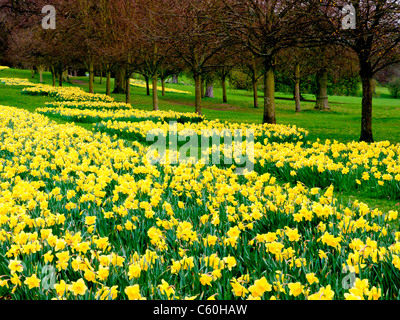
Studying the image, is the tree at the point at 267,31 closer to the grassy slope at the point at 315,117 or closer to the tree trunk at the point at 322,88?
the grassy slope at the point at 315,117

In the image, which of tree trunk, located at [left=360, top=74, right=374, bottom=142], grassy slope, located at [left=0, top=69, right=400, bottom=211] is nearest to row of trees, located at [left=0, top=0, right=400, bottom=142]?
tree trunk, located at [left=360, top=74, right=374, bottom=142]

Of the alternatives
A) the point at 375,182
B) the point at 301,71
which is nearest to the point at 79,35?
the point at 301,71

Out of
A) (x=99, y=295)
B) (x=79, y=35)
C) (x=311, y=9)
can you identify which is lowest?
(x=99, y=295)

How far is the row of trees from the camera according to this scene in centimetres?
1045

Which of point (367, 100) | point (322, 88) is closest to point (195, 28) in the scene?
point (367, 100)

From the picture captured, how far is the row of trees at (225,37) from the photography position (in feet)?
34.3

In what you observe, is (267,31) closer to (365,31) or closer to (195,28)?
(195,28)

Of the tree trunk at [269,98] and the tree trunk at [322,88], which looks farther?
the tree trunk at [322,88]

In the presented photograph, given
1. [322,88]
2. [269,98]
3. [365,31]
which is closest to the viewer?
[365,31]

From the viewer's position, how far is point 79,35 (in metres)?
26.2

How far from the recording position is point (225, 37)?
44.9 ft

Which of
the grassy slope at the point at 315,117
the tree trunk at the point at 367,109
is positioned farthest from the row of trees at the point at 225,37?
the grassy slope at the point at 315,117

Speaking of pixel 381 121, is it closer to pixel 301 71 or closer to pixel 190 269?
A: pixel 301 71
